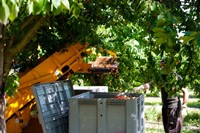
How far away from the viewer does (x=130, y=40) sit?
23.4ft

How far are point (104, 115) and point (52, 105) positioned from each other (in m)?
0.69

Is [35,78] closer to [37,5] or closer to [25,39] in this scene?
[25,39]

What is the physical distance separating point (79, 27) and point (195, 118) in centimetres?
720

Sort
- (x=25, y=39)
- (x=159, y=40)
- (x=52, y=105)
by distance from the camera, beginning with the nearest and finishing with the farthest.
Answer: (x=159, y=40) < (x=25, y=39) < (x=52, y=105)

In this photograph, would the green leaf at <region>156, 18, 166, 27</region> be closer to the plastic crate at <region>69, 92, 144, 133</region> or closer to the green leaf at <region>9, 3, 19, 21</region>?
the green leaf at <region>9, 3, 19, 21</region>

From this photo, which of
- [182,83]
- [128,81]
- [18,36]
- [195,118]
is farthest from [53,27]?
[195,118]

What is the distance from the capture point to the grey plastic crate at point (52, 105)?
4031 mm

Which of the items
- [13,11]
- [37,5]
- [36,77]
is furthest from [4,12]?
[36,77]

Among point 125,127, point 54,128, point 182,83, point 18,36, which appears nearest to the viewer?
point 18,36

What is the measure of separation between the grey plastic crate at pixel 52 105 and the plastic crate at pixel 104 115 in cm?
22

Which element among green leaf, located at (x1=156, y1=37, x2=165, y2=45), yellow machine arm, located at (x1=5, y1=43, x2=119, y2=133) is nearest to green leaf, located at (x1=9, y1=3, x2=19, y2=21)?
green leaf, located at (x1=156, y1=37, x2=165, y2=45)

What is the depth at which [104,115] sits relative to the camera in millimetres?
3938

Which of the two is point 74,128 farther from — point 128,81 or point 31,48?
point 128,81

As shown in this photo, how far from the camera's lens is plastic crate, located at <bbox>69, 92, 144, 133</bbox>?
388 cm
